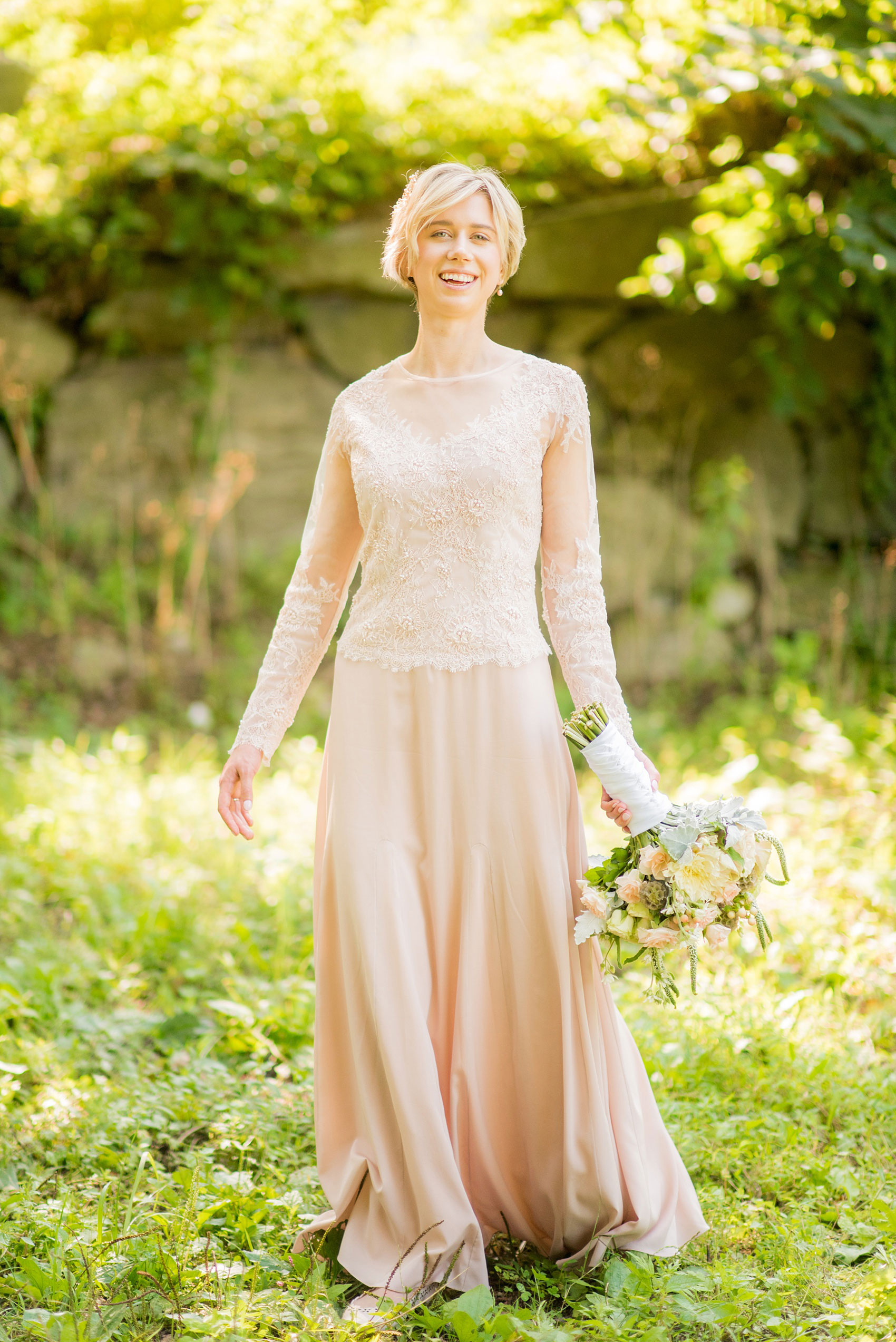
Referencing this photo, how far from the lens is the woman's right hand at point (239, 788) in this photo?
2367mm

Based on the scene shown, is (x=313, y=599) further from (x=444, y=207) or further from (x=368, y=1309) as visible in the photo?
(x=368, y=1309)

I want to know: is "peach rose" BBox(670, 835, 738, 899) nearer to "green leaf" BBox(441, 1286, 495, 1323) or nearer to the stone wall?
"green leaf" BBox(441, 1286, 495, 1323)

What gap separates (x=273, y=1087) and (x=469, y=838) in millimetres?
1182

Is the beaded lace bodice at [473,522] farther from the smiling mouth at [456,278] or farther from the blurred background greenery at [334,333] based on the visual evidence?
the blurred background greenery at [334,333]

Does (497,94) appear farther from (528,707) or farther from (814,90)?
(528,707)

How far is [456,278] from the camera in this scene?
223cm

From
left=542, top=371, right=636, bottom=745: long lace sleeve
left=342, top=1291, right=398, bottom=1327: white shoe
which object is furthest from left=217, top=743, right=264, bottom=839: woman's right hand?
left=342, top=1291, right=398, bottom=1327: white shoe

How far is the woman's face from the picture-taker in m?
2.22

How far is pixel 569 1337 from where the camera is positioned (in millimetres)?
1999

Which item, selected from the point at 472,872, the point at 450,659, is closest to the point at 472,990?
the point at 472,872

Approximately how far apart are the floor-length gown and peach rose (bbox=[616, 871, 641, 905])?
23 centimetres

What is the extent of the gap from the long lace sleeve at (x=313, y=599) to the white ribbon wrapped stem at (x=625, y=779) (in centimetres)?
70

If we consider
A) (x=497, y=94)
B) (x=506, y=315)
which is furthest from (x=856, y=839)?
(x=497, y=94)

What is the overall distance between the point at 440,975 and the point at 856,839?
268 centimetres
